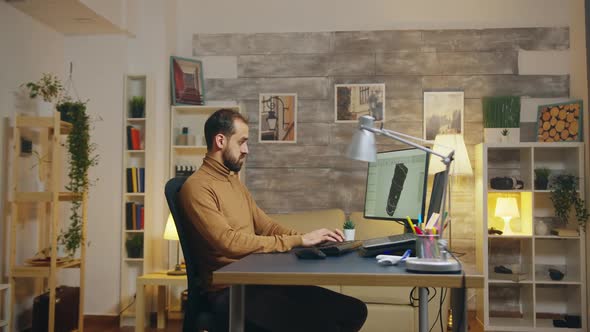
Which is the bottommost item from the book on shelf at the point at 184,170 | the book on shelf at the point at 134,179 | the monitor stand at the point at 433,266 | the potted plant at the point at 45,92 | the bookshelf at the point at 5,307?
the bookshelf at the point at 5,307

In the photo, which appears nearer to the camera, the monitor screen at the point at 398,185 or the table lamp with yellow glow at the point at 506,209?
the monitor screen at the point at 398,185

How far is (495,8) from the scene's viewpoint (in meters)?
5.27

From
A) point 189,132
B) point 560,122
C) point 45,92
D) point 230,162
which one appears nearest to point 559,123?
point 560,122

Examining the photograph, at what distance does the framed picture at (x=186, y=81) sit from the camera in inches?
204

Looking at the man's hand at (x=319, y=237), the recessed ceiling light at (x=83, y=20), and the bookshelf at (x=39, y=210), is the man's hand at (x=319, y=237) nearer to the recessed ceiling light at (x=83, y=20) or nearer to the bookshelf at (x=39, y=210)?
the bookshelf at (x=39, y=210)

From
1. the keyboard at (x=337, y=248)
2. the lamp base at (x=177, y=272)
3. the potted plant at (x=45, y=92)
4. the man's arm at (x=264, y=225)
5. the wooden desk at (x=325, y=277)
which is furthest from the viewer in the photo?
the lamp base at (x=177, y=272)

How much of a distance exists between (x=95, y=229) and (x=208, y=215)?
9.93 ft

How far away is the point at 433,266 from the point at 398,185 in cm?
99

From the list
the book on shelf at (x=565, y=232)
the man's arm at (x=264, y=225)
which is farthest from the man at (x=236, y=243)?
the book on shelf at (x=565, y=232)

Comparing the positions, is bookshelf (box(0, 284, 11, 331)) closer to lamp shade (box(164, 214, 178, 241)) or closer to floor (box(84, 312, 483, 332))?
floor (box(84, 312, 483, 332))

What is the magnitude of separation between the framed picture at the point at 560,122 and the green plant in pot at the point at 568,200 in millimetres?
329

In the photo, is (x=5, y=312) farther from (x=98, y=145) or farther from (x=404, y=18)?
(x=404, y=18)

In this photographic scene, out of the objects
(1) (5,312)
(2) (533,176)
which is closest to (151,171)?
(1) (5,312)

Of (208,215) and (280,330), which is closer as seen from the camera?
(280,330)
